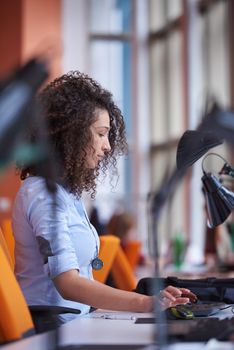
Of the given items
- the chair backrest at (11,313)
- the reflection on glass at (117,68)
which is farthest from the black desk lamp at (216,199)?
the reflection on glass at (117,68)

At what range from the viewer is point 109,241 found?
10.2 feet

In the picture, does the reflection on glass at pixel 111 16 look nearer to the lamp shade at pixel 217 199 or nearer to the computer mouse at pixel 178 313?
the lamp shade at pixel 217 199

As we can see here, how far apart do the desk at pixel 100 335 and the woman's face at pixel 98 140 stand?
18.7 inches

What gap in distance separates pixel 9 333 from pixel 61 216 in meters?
0.38

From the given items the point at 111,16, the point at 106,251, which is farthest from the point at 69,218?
the point at 111,16

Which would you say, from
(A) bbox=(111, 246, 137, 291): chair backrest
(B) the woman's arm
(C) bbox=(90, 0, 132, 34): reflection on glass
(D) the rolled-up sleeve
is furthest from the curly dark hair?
(C) bbox=(90, 0, 132, 34): reflection on glass

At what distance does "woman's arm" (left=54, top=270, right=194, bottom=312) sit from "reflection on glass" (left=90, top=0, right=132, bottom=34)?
904 cm

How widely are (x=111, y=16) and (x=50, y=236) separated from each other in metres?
9.27

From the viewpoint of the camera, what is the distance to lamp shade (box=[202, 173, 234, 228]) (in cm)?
192

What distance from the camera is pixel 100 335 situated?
153 centimetres

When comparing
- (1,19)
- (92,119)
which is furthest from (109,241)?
(1,19)

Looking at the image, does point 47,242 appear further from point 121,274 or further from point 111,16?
point 111,16

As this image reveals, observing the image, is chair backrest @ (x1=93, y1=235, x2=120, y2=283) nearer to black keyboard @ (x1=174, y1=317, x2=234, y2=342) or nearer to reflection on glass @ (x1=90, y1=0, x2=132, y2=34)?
black keyboard @ (x1=174, y1=317, x2=234, y2=342)

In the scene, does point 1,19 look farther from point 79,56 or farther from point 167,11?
point 167,11
